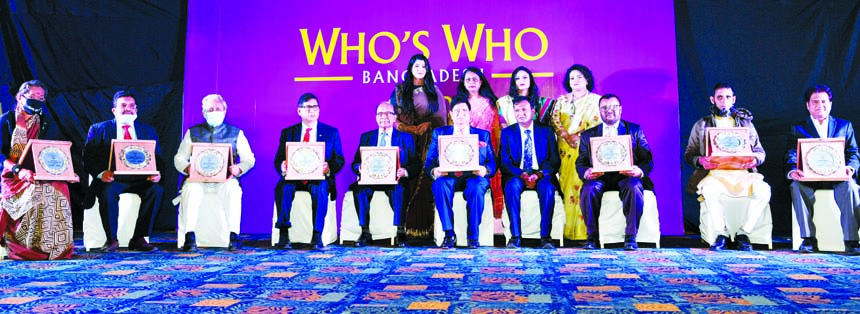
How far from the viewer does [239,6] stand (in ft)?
24.0

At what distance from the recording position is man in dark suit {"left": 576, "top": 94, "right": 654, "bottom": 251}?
5176mm

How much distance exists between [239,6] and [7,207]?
3.46 m

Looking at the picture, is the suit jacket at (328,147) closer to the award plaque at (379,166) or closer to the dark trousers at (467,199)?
the award plaque at (379,166)

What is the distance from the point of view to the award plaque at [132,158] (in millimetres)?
5262

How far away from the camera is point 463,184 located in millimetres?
5531

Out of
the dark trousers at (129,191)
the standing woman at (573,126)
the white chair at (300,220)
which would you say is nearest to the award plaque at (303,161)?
the white chair at (300,220)

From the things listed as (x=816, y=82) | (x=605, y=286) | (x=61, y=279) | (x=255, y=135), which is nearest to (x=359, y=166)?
(x=255, y=135)

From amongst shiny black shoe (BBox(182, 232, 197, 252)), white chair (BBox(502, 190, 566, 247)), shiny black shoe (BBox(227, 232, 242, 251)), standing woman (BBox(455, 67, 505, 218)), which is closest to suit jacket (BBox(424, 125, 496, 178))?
white chair (BBox(502, 190, 566, 247))

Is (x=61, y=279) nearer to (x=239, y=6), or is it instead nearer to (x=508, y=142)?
(x=508, y=142)

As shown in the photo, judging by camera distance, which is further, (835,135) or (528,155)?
(528,155)

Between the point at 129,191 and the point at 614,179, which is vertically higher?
the point at 614,179

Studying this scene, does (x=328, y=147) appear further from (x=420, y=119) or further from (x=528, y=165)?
(x=528, y=165)

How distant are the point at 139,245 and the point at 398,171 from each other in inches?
80.9

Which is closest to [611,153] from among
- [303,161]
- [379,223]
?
[379,223]
